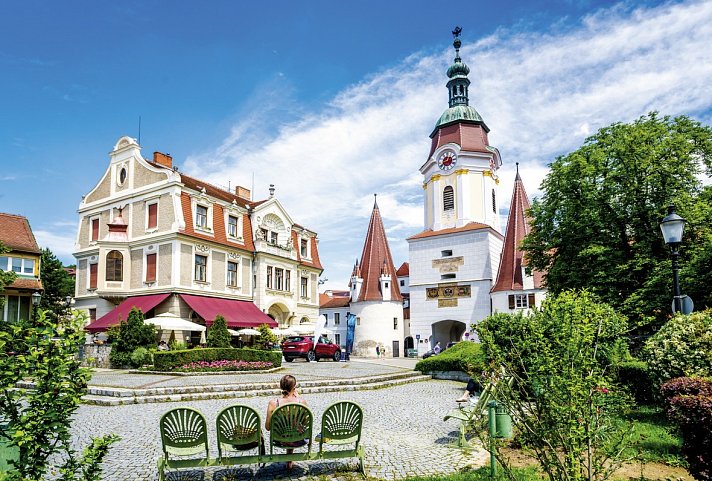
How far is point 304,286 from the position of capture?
42.6m

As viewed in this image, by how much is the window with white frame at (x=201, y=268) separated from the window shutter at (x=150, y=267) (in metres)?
2.51

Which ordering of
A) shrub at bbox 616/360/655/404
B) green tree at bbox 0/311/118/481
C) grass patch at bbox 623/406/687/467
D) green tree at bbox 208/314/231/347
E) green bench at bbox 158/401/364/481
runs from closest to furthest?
green tree at bbox 0/311/118/481 → green bench at bbox 158/401/364/481 → grass patch at bbox 623/406/687/467 → shrub at bbox 616/360/655/404 → green tree at bbox 208/314/231/347

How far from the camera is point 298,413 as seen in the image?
6.67m

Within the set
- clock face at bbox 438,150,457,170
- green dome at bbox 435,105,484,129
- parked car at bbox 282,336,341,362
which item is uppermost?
green dome at bbox 435,105,484,129

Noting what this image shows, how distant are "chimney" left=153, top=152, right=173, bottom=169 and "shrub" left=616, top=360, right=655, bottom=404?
1252 inches

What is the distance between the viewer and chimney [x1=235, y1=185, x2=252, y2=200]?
142 ft

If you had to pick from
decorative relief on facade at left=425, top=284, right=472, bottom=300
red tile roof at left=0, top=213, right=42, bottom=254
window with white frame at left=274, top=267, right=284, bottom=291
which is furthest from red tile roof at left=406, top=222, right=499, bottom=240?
red tile roof at left=0, top=213, right=42, bottom=254

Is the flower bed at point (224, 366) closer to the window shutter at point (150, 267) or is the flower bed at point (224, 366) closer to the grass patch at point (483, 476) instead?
the window shutter at point (150, 267)

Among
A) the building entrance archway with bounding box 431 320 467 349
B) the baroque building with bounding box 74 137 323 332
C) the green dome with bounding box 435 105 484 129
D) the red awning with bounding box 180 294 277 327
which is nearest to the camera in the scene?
the red awning with bounding box 180 294 277 327

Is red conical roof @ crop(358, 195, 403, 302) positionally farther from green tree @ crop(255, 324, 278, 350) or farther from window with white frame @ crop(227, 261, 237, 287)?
green tree @ crop(255, 324, 278, 350)

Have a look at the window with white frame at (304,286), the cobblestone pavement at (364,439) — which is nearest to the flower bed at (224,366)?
the cobblestone pavement at (364,439)

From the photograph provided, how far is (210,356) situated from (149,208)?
14840 mm

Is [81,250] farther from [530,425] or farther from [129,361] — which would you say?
[530,425]

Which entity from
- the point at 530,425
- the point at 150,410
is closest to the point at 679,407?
the point at 530,425
